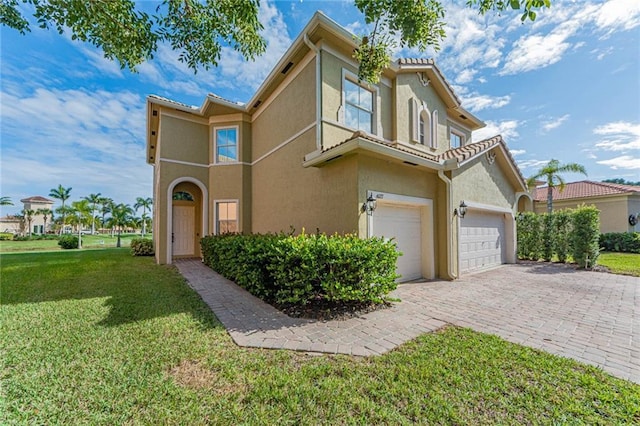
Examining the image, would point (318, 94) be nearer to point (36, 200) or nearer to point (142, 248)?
point (142, 248)

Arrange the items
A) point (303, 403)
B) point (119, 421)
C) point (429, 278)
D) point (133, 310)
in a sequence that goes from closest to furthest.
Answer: point (119, 421)
point (303, 403)
point (133, 310)
point (429, 278)

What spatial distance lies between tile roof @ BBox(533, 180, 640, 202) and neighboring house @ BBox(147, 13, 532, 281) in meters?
11.9

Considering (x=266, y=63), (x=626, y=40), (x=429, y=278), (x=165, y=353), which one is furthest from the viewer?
(x=266, y=63)

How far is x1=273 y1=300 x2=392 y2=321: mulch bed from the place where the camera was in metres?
5.11

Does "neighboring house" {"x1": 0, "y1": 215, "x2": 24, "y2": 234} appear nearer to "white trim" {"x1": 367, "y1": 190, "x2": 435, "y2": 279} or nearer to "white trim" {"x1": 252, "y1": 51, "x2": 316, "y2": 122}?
"white trim" {"x1": 252, "y1": 51, "x2": 316, "y2": 122}

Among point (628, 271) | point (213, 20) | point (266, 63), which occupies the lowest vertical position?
point (628, 271)

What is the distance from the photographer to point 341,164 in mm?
7445

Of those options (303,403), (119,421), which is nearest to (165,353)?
(119,421)

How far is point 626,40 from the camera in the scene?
6.59 m

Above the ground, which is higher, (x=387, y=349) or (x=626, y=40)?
(x=626, y=40)

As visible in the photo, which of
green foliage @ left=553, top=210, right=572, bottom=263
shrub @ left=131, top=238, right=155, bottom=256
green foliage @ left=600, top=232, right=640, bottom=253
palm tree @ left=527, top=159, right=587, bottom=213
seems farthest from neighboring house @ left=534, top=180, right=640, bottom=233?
shrub @ left=131, top=238, right=155, bottom=256

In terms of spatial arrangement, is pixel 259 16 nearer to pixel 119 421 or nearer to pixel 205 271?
pixel 119 421

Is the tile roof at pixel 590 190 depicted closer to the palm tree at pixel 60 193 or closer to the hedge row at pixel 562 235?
the hedge row at pixel 562 235

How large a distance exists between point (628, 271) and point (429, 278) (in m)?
8.35
